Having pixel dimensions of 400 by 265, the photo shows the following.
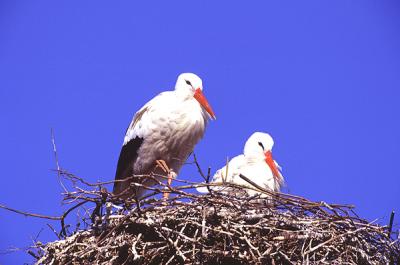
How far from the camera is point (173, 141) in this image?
5113mm

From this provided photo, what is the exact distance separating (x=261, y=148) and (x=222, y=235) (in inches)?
78.2

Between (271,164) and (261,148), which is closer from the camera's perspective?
(271,164)

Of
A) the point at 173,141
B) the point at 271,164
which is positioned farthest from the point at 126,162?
the point at 271,164

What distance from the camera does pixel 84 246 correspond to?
3.79 meters

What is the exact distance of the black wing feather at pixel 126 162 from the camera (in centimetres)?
521

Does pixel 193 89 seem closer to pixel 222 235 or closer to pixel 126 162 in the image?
pixel 126 162

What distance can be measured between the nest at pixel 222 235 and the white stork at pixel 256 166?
4.16ft

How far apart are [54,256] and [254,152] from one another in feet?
6.84

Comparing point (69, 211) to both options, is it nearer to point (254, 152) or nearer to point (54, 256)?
point (54, 256)

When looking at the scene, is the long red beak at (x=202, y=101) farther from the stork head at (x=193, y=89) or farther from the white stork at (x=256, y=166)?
the white stork at (x=256, y=166)

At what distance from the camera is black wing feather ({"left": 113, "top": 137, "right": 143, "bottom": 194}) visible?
5.21 meters

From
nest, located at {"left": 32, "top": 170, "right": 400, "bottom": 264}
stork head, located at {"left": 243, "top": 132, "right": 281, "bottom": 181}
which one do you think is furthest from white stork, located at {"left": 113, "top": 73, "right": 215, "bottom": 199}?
nest, located at {"left": 32, "top": 170, "right": 400, "bottom": 264}

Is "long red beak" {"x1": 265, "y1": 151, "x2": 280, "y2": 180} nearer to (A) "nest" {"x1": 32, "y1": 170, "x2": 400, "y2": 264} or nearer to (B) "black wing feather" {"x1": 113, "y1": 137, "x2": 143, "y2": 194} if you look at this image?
(B) "black wing feather" {"x1": 113, "y1": 137, "x2": 143, "y2": 194}

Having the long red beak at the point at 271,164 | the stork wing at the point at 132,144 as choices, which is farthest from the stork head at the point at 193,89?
the long red beak at the point at 271,164
